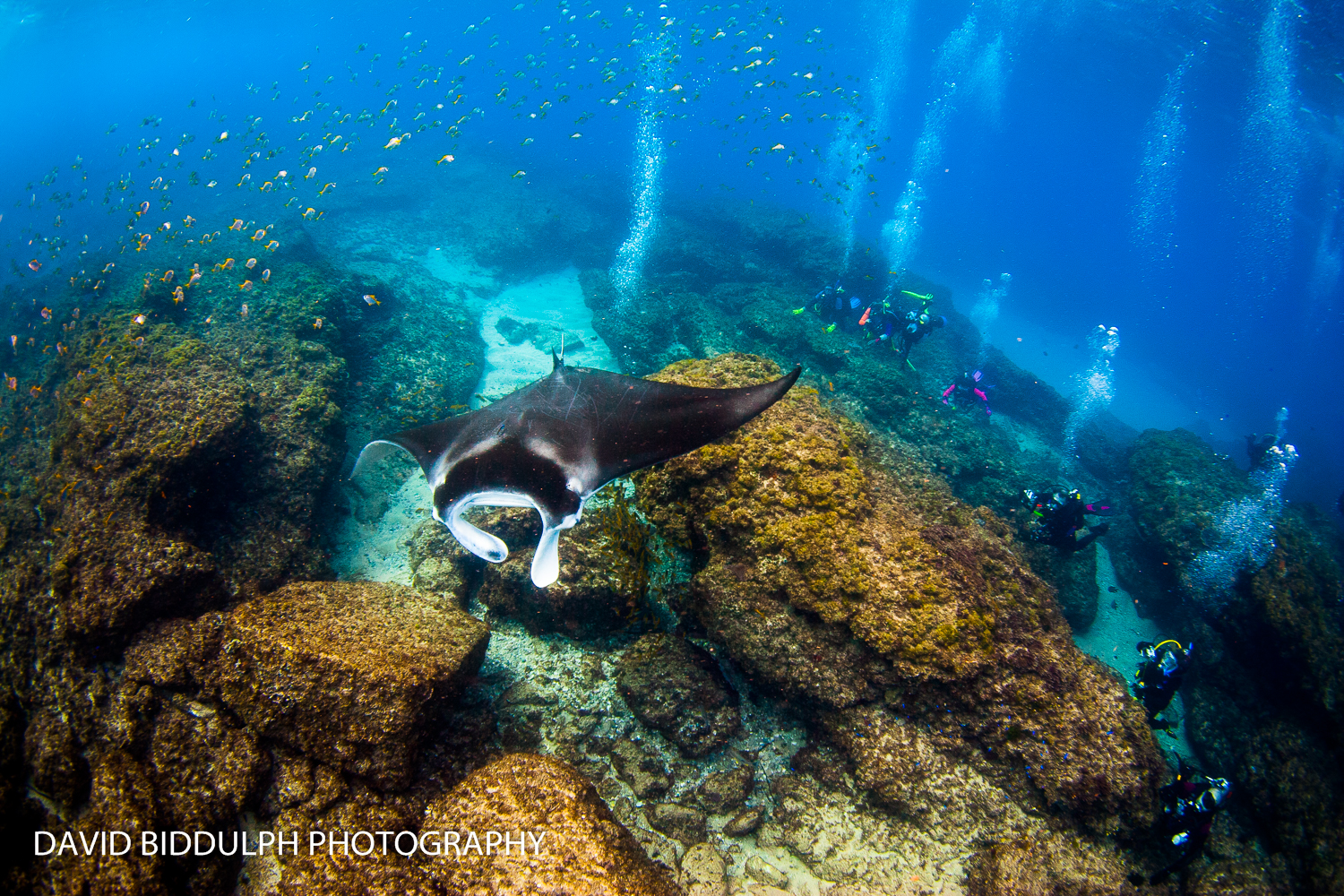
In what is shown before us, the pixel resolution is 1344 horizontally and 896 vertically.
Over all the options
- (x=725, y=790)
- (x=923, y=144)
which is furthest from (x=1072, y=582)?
(x=923, y=144)

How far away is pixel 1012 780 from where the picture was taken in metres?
3.65

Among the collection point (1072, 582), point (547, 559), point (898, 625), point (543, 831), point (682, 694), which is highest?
point (547, 559)

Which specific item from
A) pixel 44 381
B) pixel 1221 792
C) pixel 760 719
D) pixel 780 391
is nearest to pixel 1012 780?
pixel 760 719

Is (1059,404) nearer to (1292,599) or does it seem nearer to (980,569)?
(1292,599)

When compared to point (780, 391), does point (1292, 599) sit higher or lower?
lower

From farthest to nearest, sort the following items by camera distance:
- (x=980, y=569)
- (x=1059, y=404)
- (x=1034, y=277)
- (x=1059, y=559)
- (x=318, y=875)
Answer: (x=1034, y=277), (x=1059, y=404), (x=1059, y=559), (x=980, y=569), (x=318, y=875)

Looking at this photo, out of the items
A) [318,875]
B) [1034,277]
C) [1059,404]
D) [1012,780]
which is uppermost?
[318,875]

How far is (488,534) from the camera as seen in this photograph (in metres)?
3.06

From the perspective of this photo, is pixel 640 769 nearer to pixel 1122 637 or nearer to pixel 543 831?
pixel 543 831

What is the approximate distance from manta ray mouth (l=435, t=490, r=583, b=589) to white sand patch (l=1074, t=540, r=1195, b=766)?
904 cm

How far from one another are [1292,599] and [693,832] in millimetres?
9024

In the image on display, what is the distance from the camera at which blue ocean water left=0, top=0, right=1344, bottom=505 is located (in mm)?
23797

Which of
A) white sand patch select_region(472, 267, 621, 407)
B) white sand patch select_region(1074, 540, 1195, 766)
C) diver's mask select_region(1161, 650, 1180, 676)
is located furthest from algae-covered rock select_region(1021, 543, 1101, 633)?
white sand patch select_region(472, 267, 621, 407)

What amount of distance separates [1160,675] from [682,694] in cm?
667
